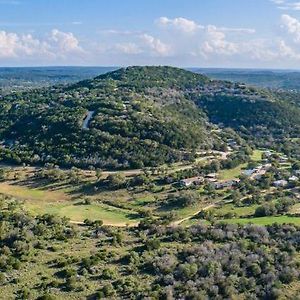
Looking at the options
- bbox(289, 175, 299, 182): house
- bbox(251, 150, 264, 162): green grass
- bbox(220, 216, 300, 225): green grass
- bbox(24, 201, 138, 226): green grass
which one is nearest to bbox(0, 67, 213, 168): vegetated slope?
bbox(251, 150, 264, 162): green grass

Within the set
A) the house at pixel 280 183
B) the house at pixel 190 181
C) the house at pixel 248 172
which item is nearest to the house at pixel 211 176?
the house at pixel 190 181

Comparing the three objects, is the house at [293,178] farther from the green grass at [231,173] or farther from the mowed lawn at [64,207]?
the mowed lawn at [64,207]

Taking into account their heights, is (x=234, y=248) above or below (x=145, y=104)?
below

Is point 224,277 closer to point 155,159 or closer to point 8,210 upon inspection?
point 8,210

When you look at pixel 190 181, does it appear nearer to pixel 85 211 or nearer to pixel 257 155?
pixel 85 211

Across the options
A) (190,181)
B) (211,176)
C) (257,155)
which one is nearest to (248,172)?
(211,176)

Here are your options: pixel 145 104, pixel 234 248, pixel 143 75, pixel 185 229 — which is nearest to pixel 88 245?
pixel 185 229
